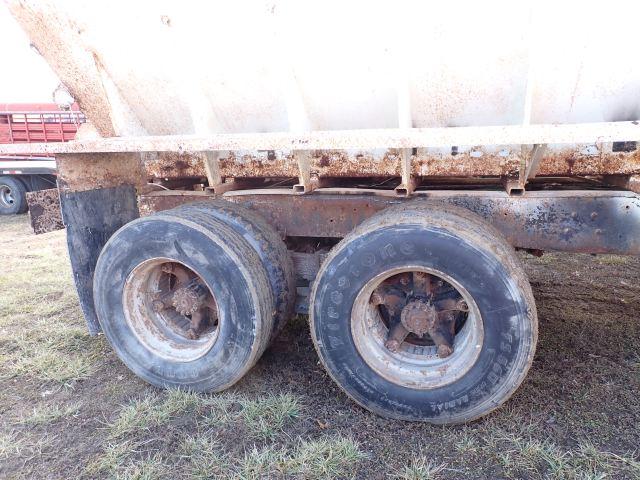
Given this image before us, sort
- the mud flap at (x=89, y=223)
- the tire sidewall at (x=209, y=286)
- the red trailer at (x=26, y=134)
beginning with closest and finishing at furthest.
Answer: the tire sidewall at (x=209, y=286), the mud flap at (x=89, y=223), the red trailer at (x=26, y=134)

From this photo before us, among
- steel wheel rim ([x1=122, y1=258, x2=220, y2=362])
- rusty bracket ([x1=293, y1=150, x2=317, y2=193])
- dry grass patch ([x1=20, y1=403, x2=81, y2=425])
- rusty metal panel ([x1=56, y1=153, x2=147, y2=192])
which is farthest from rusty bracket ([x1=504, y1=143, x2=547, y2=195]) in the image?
dry grass patch ([x1=20, y1=403, x2=81, y2=425])

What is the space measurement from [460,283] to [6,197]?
38.4ft

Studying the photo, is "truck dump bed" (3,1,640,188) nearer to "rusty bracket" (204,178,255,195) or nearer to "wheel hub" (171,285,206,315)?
"rusty bracket" (204,178,255,195)

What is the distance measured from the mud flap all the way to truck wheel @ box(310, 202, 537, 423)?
1732 millimetres

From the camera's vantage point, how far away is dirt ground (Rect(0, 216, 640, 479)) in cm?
238

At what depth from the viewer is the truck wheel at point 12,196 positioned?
10852 mm

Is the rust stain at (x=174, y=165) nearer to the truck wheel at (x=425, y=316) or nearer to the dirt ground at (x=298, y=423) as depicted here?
the truck wheel at (x=425, y=316)

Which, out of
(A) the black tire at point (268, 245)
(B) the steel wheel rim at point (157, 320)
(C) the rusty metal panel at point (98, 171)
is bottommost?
(B) the steel wheel rim at point (157, 320)

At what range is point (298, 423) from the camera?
273 centimetres

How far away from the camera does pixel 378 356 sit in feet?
8.93

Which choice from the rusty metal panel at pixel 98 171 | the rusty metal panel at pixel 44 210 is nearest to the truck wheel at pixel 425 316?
the rusty metal panel at pixel 98 171

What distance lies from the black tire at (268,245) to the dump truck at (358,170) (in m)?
0.02

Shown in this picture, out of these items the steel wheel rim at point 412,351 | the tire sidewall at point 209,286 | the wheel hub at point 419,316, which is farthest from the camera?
the tire sidewall at point 209,286

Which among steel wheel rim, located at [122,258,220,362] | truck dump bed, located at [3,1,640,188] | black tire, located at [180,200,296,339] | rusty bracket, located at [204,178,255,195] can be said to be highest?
truck dump bed, located at [3,1,640,188]
